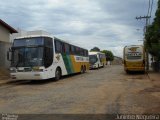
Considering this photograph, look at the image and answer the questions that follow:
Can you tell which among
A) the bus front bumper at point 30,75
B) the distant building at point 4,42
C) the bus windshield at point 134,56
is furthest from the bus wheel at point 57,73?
the bus windshield at point 134,56

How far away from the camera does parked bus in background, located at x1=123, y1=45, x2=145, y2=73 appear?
29234mm

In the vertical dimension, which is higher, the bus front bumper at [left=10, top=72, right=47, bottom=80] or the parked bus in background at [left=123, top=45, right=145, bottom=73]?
the parked bus in background at [left=123, top=45, right=145, bottom=73]

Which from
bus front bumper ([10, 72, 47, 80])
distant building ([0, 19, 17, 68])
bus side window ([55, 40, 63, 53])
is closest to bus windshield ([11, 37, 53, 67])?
bus front bumper ([10, 72, 47, 80])

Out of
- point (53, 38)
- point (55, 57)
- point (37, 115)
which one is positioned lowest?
point (37, 115)

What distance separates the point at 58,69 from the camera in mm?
22312

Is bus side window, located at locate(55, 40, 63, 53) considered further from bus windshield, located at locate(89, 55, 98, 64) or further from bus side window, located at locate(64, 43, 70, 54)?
bus windshield, located at locate(89, 55, 98, 64)

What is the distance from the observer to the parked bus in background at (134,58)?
29234mm

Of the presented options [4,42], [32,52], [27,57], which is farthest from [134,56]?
[27,57]

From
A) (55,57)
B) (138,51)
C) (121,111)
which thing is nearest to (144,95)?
(121,111)

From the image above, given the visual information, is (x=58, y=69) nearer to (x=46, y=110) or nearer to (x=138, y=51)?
(x=138, y=51)

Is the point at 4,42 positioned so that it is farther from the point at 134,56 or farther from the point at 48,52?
the point at 134,56

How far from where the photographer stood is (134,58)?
2938 cm

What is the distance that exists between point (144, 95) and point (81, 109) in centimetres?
427

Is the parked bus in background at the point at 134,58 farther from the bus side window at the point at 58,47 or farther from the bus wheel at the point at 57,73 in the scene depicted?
the bus wheel at the point at 57,73
